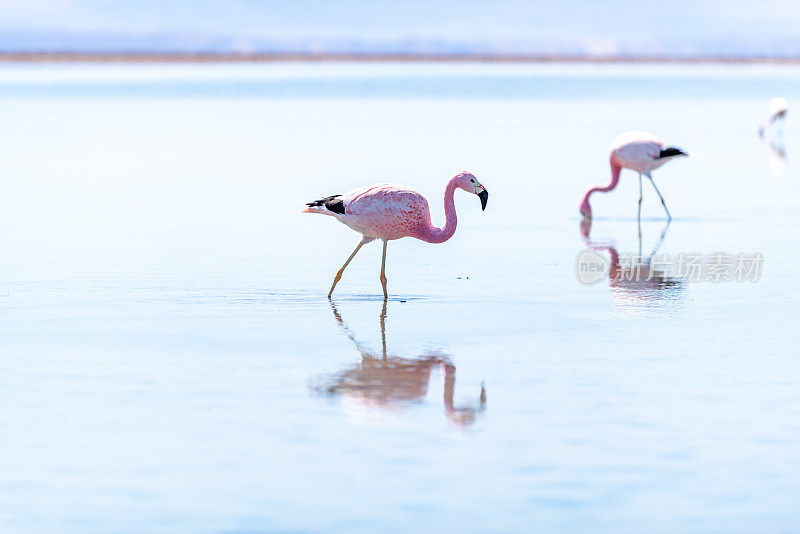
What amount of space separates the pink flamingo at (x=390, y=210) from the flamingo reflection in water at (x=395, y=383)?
1.75m

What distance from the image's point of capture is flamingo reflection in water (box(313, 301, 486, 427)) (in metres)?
7.13

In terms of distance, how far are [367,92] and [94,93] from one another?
1143 centimetres

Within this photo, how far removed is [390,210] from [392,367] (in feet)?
7.64

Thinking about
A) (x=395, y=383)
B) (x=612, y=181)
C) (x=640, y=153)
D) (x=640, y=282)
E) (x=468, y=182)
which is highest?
(x=640, y=153)

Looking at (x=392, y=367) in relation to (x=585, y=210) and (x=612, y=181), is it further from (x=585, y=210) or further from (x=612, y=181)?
(x=612, y=181)

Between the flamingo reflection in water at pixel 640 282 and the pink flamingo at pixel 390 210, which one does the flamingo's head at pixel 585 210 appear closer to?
the flamingo reflection in water at pixel 640 282

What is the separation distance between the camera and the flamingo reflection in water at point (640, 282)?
10359mm

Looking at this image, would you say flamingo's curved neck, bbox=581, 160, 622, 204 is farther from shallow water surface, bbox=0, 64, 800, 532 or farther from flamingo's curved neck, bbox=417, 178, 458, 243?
flamingo's curved neck, bbox=417, 178, 458, 243

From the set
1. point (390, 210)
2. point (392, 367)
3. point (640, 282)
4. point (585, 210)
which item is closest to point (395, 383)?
point (392, 367)

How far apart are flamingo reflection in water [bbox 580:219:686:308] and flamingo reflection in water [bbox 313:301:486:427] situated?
250 cm

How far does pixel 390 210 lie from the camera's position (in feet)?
33.3

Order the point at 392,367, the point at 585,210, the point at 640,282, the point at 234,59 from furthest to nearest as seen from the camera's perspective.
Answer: the point at 234,59 → the point at 585,210 → the point at 640,282 → the point at 392,367

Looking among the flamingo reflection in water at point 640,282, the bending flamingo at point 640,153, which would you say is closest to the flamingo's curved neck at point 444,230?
the flamingo reflection in water at point 640,282

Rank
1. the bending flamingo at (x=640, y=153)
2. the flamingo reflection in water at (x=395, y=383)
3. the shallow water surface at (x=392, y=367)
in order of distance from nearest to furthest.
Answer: the shallow water surface at (x=392, y=367)
the flamingo reflection in water at (x=395, y=383)
the bending flamingo at (x=640, y=153)
